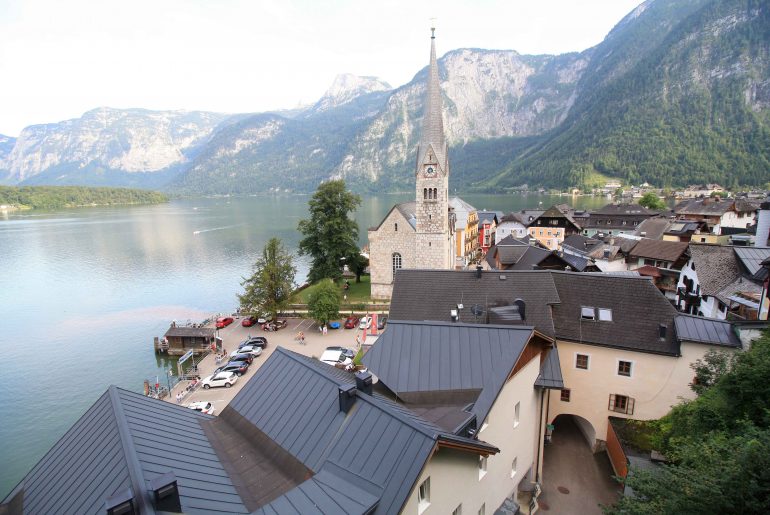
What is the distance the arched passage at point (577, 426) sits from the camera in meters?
18.8

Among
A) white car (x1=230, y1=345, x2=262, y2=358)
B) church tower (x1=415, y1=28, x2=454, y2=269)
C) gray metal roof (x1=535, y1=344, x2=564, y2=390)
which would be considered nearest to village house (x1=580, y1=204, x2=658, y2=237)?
church tower (x1=415, y1=28, x2=454, y2=269)

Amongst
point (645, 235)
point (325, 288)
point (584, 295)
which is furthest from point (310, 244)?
point (645, 235)

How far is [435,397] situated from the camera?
12.0 meters

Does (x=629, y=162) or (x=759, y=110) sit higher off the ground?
(x=759, y=110)

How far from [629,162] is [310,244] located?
635 ft

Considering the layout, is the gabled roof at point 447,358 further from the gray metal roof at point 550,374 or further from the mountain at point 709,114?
the mountain at point 709,114

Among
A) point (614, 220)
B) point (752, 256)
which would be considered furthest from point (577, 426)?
point (614, 220)

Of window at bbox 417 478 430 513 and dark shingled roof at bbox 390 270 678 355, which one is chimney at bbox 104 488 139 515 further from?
dark shingled roof at bbox 390 270 678 355

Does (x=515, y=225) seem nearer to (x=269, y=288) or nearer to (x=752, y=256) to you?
(x=752, y=256)

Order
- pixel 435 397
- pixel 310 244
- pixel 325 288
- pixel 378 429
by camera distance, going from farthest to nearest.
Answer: pixel 310 244
pixel 325 288
pixel 435 397
pixel 378 429

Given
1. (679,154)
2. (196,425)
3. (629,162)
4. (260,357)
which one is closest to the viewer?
(196,425)

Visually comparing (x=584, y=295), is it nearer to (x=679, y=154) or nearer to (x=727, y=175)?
(x=727, y=175)

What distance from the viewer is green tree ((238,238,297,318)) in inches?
1446

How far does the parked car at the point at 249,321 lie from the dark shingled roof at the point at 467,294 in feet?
75.1
